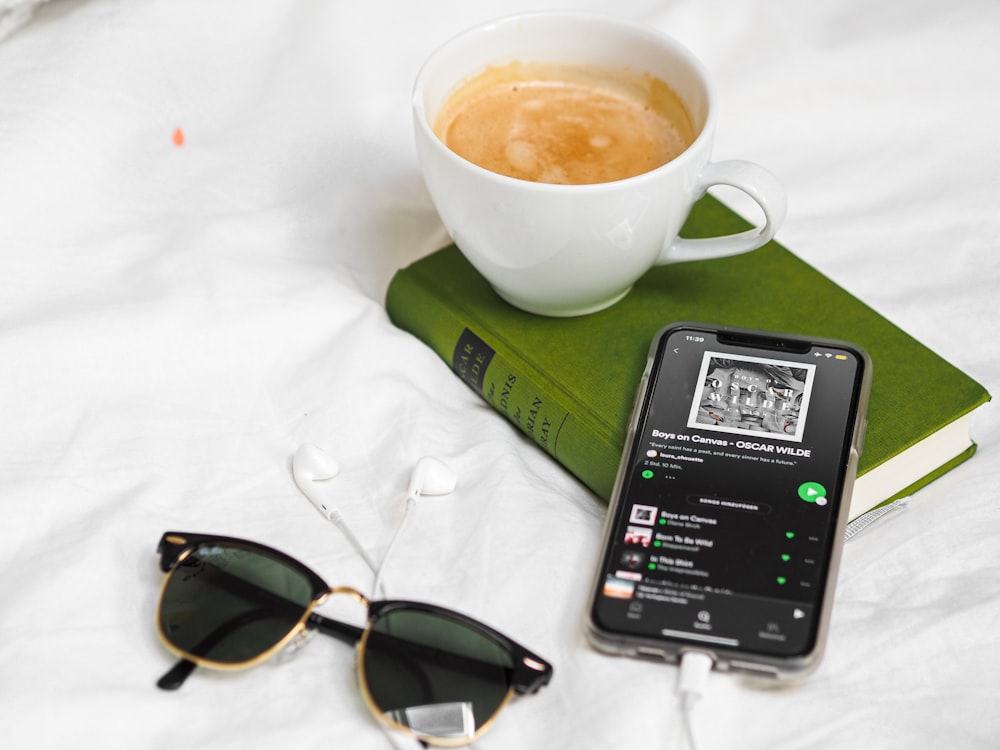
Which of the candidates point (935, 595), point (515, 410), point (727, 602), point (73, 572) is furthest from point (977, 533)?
point (73, 572)

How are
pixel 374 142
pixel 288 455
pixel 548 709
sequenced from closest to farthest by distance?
pixel 548 709, pixel 288 455, pixel 374 142

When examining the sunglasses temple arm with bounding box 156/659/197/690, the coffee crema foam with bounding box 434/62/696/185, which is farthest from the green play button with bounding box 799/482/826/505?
the sunglasses temple arm with bounding box 156/659/197/690

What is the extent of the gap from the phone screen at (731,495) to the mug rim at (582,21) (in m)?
0.11

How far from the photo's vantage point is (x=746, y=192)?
0.72 m

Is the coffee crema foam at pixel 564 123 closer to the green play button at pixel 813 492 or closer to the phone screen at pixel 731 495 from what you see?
the phone screen at pixel 731 495

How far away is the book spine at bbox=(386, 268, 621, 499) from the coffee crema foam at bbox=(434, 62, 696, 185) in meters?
0.11

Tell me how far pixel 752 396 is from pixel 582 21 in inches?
10.8

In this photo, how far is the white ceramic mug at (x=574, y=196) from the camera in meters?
0.67

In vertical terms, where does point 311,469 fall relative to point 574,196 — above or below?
below

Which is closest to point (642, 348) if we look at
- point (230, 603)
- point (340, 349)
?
point (340, 349)

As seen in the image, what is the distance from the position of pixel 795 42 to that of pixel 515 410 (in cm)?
48

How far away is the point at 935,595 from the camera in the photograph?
0.64 meters

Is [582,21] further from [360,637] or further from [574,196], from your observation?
[360,637]

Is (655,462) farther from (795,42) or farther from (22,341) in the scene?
(795,42)
